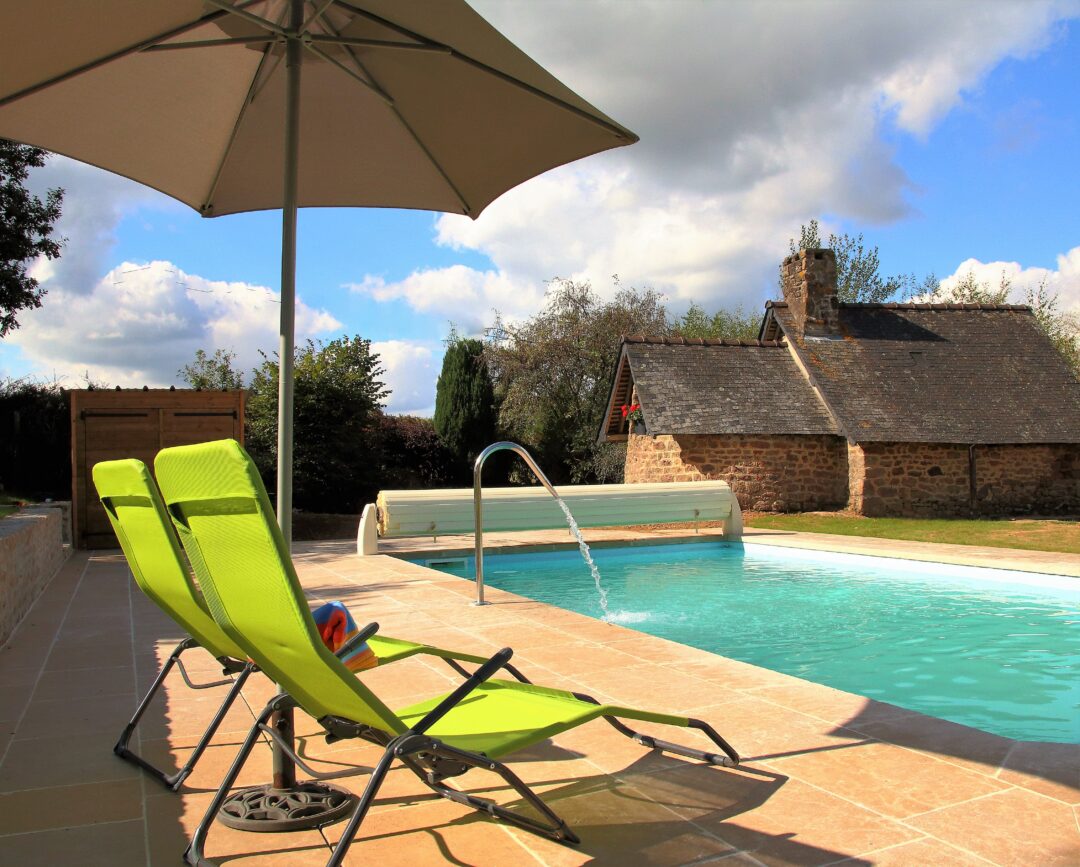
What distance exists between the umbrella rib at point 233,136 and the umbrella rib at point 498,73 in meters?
0.71

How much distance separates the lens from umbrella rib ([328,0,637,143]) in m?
3.15

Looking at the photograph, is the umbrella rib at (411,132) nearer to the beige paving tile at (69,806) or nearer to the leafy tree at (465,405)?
the beige paving tile at (69,806)

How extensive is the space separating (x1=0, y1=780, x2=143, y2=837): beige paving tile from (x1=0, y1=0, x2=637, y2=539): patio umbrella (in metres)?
0.97

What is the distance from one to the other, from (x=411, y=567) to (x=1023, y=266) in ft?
110

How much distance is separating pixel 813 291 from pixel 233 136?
663 inches

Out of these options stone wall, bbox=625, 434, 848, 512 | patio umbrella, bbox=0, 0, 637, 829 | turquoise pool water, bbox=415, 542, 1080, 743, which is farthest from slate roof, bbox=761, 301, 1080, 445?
patio umbrella, bbox=0, 0, 637, 829

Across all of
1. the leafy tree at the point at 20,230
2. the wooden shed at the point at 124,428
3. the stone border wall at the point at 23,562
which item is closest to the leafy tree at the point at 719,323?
the leafy tree at the point at 20,230

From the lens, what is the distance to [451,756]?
1.94m

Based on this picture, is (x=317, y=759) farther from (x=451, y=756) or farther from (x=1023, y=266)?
(x=1023, y=266)

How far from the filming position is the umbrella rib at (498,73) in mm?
3154

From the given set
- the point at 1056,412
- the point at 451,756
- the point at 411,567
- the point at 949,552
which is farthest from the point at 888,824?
the point at 1056,412

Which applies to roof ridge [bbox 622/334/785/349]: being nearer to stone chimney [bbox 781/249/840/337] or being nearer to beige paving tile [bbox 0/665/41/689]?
stone chimney [bbox 781/249/840/337]

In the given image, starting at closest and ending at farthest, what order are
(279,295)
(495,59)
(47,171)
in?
(279,295), (495,59), (47,171)

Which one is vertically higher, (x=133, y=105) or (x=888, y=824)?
(x=133, y=105)
